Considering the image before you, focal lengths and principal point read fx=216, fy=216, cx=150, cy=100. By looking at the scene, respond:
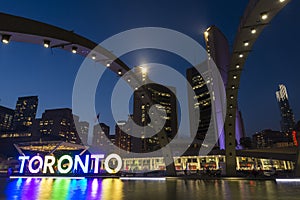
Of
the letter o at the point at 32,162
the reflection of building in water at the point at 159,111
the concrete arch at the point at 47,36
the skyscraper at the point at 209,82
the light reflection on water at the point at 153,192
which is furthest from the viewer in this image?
the reflection of building in water at the point at 159,111

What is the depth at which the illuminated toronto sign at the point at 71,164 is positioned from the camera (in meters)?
26.7

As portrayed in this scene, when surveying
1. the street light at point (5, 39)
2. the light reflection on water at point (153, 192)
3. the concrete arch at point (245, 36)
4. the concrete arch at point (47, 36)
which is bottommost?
the light reflection on water at point (153, 192)

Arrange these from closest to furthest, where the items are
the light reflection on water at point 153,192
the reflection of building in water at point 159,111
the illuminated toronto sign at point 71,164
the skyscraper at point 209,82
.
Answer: the light reflection on water at point 153,192
the illuminated toronto sign at point 71,164
the skyscraper at point 209,82
the reflection of building in water at point 159,111

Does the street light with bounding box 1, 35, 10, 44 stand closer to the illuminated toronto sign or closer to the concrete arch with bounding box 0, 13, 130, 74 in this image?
the concrete arch with bounding box 0, 13, 130, 74

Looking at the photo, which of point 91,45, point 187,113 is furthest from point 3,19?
point 187,113

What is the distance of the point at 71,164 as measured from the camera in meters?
26.8

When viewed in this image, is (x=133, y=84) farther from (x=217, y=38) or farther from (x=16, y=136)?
(x=16, y=136)

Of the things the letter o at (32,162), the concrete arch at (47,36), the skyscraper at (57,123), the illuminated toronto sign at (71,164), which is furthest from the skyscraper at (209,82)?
the skyscraper at (57,123)

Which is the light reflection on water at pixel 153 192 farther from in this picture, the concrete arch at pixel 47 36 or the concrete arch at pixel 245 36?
the concrete arch at pixel 245 36

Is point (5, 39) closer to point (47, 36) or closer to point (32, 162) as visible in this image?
point (47, 36)

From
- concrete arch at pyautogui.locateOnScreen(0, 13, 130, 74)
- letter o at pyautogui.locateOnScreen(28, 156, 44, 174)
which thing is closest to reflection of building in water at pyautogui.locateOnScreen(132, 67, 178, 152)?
letter o at pyautogui.locateOnScreen(28, 156, 44, 174)

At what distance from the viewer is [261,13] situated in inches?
344

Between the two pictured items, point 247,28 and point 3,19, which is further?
point 247,28

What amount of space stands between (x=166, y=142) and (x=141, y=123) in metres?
109
